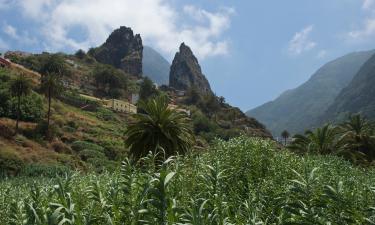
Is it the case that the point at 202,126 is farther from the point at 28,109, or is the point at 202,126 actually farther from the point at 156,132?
the point at 156,132

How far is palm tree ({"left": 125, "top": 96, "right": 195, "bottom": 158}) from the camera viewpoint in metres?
37.3

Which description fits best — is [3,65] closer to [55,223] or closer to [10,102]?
[10,102]

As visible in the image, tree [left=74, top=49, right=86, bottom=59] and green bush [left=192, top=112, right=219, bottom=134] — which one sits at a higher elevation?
tree [left=74, top=49, right=86, bottom=59]

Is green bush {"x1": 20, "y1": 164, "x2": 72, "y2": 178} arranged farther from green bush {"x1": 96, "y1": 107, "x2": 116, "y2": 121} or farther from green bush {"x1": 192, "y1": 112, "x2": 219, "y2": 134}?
green bush {"x1": 192, "y1": 112, "x2": 219, "y2": 134}

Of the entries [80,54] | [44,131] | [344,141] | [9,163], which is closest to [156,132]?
[344,141]

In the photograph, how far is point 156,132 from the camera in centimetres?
3766

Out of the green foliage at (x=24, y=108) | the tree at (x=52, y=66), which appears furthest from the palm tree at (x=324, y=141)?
the tree at (x=52, y=66)

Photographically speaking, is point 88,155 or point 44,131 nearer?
point 88,155

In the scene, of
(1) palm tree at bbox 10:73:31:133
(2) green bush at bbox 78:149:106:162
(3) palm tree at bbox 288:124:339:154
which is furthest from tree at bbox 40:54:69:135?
(3) palm tree at bbox 288:124:339:154

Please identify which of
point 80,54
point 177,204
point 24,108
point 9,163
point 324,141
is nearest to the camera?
point 177,204

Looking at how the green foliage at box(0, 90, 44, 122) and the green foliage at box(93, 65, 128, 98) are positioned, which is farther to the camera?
the green foliage at box(93, 65, 128, 98)

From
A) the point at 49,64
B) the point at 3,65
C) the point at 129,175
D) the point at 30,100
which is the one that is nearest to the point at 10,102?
the point at 30,100

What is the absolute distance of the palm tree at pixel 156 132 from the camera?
37344mm

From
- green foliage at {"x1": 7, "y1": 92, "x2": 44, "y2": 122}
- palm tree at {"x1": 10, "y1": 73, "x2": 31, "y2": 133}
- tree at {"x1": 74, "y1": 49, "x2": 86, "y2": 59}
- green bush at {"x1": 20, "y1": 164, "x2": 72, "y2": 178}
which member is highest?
tree at {"x1": 74, "y1": 49, "x2": 86, "y2": 59}
